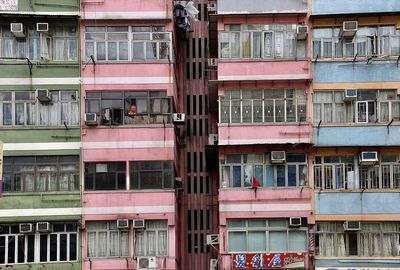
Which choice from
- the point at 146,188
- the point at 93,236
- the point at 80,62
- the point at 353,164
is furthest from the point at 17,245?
the point at 353,164

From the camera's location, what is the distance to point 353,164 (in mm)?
20484

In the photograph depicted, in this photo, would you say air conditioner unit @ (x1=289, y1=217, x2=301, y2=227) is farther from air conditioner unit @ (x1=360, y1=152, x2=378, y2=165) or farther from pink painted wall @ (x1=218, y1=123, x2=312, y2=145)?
air conditioner unit @ (x1=360, y1=152, x2=378, y2=165)

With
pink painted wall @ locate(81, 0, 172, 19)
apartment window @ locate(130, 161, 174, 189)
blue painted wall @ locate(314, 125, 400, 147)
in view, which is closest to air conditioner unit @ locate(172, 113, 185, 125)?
apartment window @ locate(130, 161, 174, 189)

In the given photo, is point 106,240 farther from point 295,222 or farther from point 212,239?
point 295,222

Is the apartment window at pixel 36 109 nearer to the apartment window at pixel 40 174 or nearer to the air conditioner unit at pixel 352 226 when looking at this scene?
the apartment window at pixel 40 174

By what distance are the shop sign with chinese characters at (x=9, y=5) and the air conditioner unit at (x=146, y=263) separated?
7.74 metres

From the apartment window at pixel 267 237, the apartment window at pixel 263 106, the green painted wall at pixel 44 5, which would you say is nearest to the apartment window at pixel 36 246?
the apartment window at pixel 267 237

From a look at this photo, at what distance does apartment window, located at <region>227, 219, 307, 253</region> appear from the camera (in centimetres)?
2005

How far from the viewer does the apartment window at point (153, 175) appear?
66.2ft

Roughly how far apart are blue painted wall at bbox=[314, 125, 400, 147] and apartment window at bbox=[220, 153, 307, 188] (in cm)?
78

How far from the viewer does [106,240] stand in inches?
790

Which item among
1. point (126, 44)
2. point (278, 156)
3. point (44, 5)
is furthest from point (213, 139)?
point (44, 5)

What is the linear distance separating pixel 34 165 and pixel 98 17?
4.47 m

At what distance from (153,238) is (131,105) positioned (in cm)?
371
